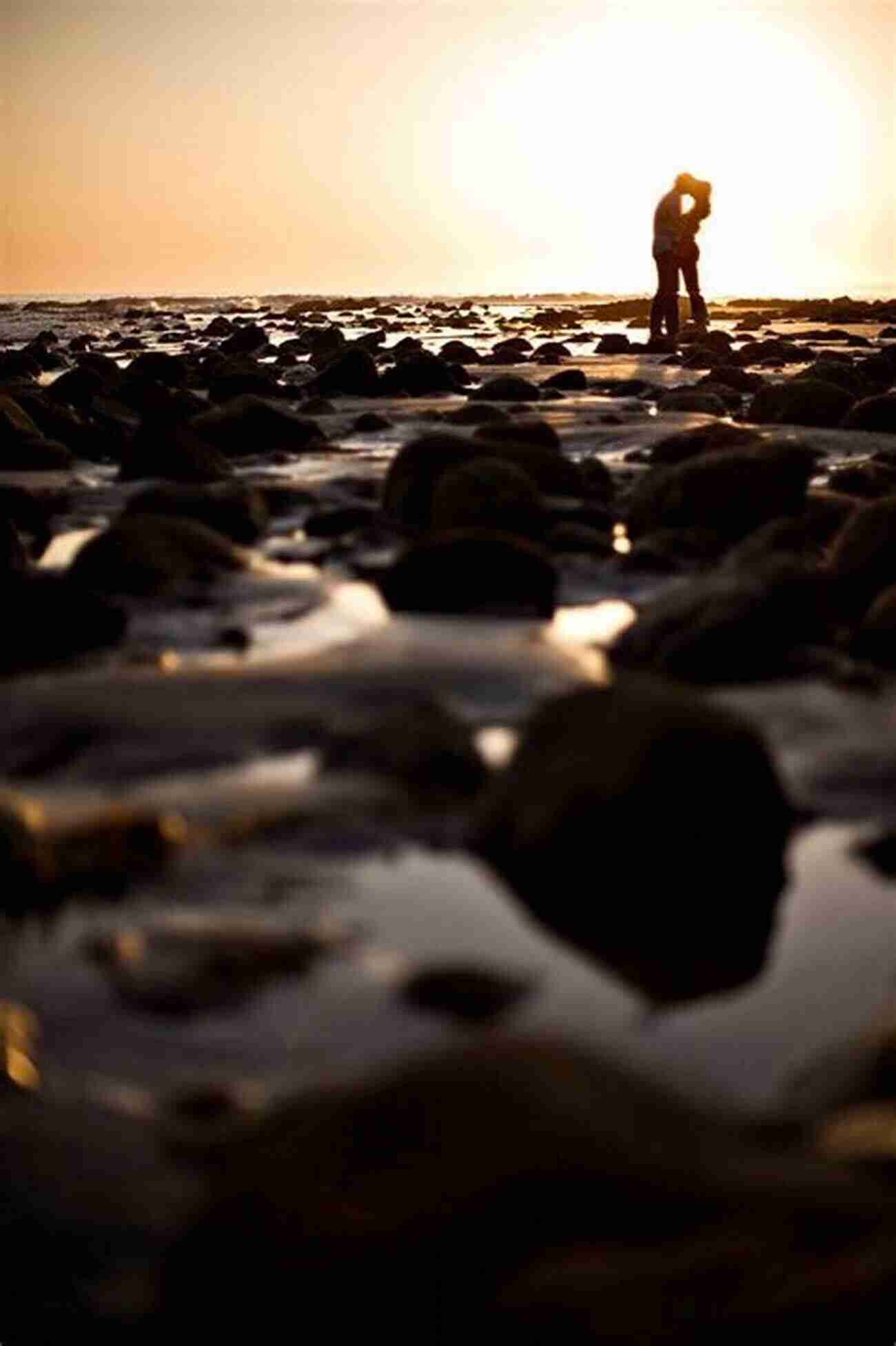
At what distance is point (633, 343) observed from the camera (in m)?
18.9

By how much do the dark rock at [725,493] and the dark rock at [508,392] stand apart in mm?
5825

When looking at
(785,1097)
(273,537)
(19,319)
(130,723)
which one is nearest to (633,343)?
(273,537)

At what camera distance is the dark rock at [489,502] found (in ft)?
15.5

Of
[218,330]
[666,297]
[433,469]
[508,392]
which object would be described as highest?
[666,297]

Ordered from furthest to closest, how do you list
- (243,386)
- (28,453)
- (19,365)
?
(19,365)
(243,386)
(28,453)

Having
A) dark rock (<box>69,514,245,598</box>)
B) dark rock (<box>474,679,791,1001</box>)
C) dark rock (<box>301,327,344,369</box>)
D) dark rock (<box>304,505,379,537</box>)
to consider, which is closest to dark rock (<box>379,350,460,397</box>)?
dark rock (<box>301,327,344,369</box>)

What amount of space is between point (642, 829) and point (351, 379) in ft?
35.8

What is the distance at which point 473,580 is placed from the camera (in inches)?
150

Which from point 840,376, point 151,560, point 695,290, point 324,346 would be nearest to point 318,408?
point 840,376

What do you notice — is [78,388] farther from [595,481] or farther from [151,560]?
[151,560]

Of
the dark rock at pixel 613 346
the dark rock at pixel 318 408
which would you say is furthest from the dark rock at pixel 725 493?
the dark rock at pixel 613 346

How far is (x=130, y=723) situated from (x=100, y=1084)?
1.32 metres

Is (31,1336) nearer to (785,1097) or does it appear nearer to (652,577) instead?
(785,1097)

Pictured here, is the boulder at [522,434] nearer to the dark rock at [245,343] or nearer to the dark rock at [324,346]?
the dark rock at [324,346]
